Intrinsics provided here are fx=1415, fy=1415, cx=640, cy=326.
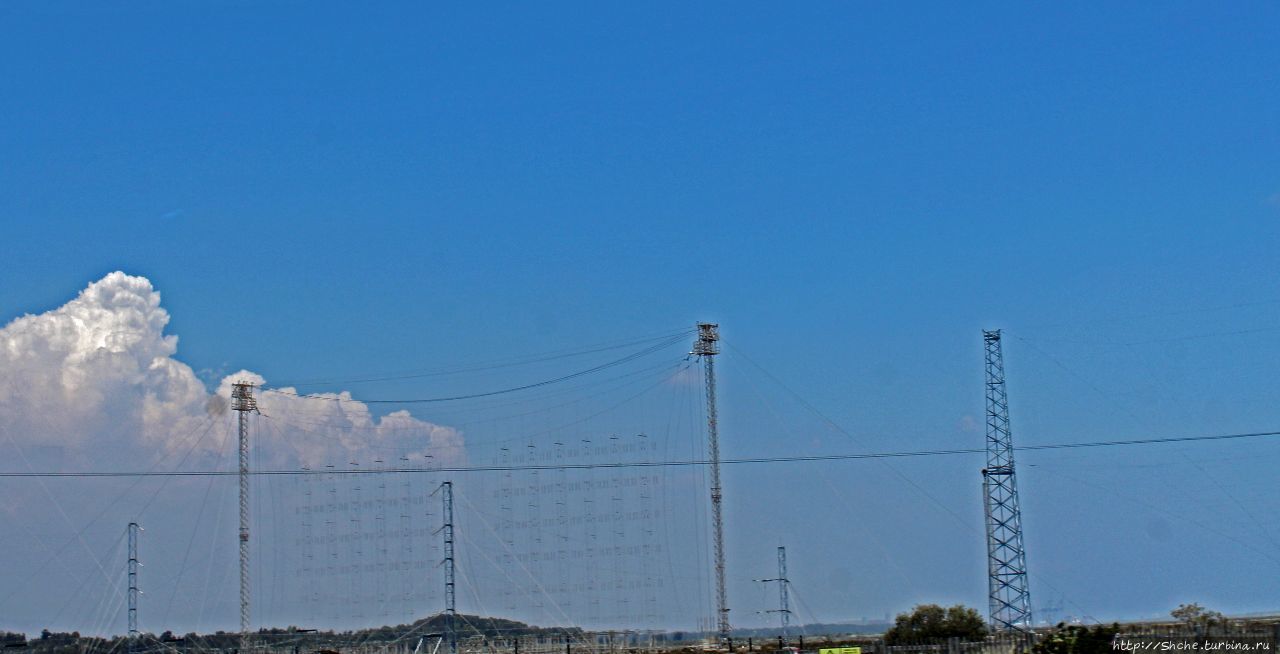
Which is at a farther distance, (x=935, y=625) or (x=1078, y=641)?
(x=935, y=625)

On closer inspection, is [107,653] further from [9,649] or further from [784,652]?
[784,652]

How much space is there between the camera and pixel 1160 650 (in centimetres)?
4662

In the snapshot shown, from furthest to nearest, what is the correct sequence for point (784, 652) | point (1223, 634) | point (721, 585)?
point (721, 585) < point (784, 652) < point (1223, 634)

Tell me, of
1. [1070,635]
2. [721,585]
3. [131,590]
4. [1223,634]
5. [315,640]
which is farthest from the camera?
[315,640]

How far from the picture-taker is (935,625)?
133625mm

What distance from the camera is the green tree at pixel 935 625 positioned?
5049 inches

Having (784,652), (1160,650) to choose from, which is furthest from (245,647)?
(1160,650)

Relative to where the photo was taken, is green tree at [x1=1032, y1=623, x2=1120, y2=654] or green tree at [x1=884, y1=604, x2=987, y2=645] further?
green tree at [x1=884, y1=604, x2=987, y2=645]

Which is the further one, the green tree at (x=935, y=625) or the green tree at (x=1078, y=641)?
the green tree at (x=935, y=625)

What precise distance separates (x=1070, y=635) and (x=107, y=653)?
139 metres

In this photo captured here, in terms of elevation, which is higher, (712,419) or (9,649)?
(712,419)

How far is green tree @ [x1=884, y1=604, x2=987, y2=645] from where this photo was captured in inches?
5049

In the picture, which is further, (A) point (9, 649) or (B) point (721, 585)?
(A) point (9, 649)

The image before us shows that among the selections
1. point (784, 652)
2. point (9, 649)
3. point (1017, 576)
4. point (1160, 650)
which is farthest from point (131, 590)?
point (1160, 650)
